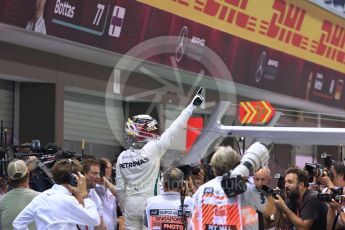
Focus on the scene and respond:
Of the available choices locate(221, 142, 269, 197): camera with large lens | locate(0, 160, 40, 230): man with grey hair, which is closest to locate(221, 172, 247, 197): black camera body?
locate(221, 142, 269, 197): camera with large lens

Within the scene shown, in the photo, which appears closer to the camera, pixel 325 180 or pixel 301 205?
pixel 301 205

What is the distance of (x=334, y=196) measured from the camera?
7.86 m

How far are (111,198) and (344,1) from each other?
17.8m

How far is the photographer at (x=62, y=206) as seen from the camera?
6.99m

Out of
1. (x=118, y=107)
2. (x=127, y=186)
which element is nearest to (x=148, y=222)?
(x=127, y=186)

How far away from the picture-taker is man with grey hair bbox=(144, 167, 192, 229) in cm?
791

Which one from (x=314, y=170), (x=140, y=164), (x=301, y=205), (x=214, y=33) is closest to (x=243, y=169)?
A: (x=301, y=205)

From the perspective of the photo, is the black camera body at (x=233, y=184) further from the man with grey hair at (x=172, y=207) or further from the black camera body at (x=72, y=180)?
the man with grey hair at (x=172, y=207)

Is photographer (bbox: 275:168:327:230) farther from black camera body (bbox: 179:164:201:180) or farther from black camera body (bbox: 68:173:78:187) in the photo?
black camera body (bbox: 68:173:78:187)

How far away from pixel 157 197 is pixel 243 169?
7.23 feet

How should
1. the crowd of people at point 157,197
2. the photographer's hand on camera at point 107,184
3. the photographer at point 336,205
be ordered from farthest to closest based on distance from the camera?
the photographer's hand on camera at point 107,184 → the photographer at point 336,205 → the crowd of people at point 157,197

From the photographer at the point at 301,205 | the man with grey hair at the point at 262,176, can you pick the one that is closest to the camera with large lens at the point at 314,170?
the man with grey hair at the point at 262,176

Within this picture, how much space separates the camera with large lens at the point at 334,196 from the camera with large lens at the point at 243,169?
1.89m

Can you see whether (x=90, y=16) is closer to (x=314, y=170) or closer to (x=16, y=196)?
(x=314, y=170)
